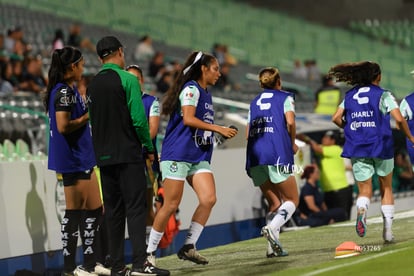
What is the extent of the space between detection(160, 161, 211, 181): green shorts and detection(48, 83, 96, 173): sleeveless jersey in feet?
2.04

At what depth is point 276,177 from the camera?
10.3m

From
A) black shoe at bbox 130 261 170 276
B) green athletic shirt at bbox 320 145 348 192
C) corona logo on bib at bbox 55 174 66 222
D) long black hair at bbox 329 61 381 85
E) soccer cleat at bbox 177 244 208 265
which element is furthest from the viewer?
green athletic shirt at bbox 320 145 348 192

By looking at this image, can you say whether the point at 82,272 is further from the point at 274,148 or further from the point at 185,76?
the point at 274,148

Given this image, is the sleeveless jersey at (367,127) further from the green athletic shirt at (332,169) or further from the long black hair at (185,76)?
the green athletic shirt at (332,169)

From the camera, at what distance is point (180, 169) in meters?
9.36

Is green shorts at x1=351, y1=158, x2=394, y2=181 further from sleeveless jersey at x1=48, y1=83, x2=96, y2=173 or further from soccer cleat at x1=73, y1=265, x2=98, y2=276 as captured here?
soccer cleat at x1=73, y1=265, x2=98, y2=276

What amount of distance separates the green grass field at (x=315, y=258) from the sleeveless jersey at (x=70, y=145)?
1.30m

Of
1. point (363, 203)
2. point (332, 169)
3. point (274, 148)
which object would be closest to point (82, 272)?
point (274, 148)

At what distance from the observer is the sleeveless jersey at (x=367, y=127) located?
10625 mm

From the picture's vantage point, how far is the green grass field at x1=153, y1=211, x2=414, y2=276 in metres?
8.73

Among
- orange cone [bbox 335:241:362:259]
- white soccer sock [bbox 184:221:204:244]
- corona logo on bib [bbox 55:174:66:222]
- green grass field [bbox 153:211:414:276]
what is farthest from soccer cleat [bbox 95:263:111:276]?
corona logo on bib [bbox 55:174:66:222]

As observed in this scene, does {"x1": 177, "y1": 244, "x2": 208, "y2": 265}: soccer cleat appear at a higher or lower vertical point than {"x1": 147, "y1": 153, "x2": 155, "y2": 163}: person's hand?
lower

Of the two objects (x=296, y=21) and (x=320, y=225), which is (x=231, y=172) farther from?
(x=296, y=21)

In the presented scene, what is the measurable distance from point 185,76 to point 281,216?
166 cm
